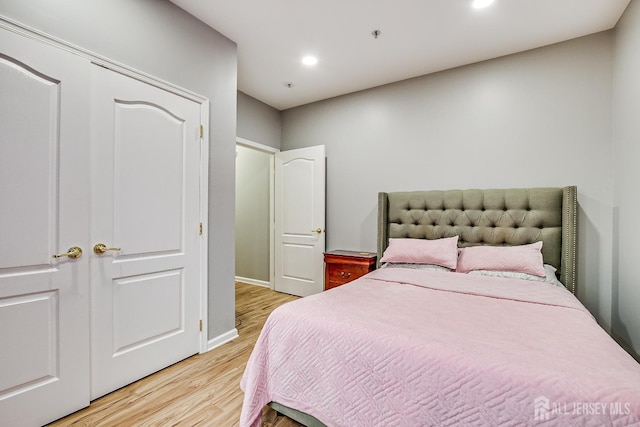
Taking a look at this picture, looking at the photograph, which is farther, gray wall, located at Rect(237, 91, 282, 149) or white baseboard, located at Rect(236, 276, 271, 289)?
white baseboard, located at Rect(236, 276, 271, 289)

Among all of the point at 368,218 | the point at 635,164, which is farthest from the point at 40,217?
the point at 635,164

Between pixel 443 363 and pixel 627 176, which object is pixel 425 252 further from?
pixel 443 363

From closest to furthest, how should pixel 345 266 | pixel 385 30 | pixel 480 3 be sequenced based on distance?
pixel 480 3, pixel 385 30, pixel 345 266

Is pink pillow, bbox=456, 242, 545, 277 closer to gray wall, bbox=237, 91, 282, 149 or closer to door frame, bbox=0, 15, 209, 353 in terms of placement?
door frame, bbox=0, 15, 209, 353

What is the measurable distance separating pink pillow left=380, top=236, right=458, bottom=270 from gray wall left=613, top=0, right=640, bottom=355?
46.4 inches

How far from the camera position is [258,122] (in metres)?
4.02

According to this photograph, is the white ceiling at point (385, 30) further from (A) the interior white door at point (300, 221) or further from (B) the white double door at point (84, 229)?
(A) the interior white door at point (300, 221)

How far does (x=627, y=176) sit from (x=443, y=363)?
2.29 meters

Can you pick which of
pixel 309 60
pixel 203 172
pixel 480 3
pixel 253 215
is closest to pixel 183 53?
pixel 203 172

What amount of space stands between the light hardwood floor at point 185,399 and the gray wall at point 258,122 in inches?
102

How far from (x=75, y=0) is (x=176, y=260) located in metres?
1.72

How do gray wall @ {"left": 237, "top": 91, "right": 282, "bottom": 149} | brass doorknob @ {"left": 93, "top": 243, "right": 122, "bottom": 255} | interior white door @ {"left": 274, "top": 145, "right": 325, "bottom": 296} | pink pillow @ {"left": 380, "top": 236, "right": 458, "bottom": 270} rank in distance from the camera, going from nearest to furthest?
brass doorknob @ {"left": 93, "top": 243, "right": 122, "bottom": 255} < pink pillow @ {"left": 380, "top": 236, "right": 458, "bottom": 270} < gray wall @ {"left": 237, "top": 91, "right": 282, "bottom": 149} < interior white door @ {"left": 274, "top": 145, "right": 325, "bottom": 296}

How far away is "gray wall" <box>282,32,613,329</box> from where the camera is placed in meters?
2.55

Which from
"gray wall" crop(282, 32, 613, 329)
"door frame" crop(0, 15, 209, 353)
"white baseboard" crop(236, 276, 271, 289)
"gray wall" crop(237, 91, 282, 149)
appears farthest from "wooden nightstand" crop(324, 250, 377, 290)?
"gray wall" crop(237, 91, 282, 149)
